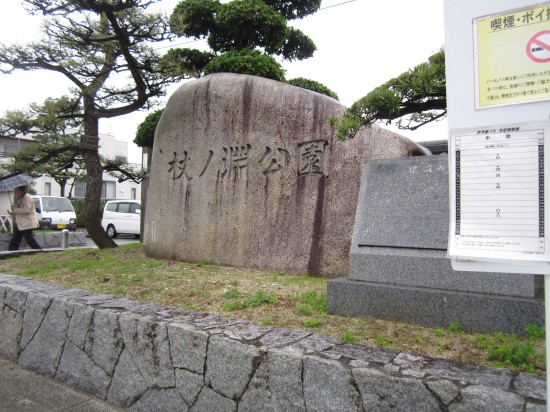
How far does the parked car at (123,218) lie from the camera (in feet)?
55.8

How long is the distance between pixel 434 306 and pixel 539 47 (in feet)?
6.38

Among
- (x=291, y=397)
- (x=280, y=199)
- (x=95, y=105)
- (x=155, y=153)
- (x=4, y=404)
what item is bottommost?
(x=4, y=404)

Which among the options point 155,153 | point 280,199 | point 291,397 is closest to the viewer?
point 291,397

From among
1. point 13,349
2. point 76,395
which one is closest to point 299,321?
point 76,395

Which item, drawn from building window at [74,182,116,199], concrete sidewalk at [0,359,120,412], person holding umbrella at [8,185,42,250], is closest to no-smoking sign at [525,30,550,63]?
concrete sidewalk at [0,359,120,412]

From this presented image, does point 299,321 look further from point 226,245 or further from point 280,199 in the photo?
point 226,245

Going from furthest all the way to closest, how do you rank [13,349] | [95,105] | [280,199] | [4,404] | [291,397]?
[95,105], [280,199], [13,349], [4,404], [291,397]

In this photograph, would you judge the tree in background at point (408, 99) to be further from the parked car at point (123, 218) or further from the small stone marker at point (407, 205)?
the parked car at point (123, 218)

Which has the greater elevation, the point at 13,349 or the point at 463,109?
the point at 463,109

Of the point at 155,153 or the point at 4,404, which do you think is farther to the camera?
the point at 155,153

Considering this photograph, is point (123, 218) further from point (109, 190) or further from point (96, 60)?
point (109, 190)

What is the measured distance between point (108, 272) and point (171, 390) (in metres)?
2.92

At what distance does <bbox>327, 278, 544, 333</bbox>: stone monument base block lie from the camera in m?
2.68

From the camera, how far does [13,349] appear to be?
410 cm
